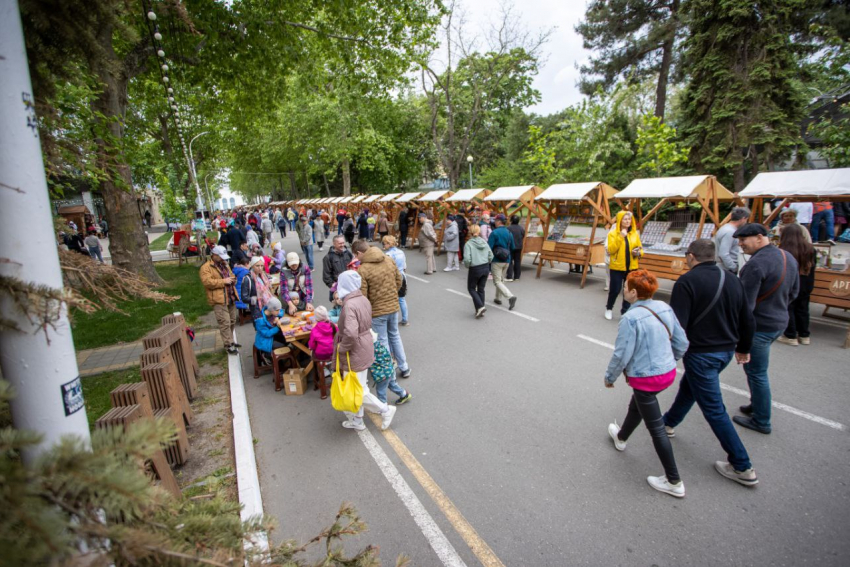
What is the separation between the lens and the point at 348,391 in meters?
4.53

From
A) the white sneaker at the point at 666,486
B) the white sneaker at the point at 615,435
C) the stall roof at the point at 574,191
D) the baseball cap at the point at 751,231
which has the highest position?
the stall roof at the point at 574,191

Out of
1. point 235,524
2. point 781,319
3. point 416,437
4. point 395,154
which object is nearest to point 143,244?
point 416,437

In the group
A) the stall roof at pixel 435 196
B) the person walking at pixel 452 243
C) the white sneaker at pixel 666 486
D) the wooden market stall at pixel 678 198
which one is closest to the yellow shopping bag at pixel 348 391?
the white sneaker at pixel 666 486

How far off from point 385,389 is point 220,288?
3.71 metres

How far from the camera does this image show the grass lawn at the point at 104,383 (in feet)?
17.8

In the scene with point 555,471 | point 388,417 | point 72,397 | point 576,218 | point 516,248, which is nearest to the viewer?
point 72,397

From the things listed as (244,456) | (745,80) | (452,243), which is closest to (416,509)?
(244,456)

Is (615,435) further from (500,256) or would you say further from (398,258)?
(500,256)

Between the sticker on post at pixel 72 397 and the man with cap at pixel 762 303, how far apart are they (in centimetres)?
509

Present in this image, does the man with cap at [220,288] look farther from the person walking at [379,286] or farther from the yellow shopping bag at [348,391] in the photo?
the yellow shopping bag at [348,391]

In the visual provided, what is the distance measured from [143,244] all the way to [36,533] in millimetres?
12870

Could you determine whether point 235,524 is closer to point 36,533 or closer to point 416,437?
point 36,533

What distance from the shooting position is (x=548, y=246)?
497 inches

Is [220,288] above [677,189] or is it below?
below
